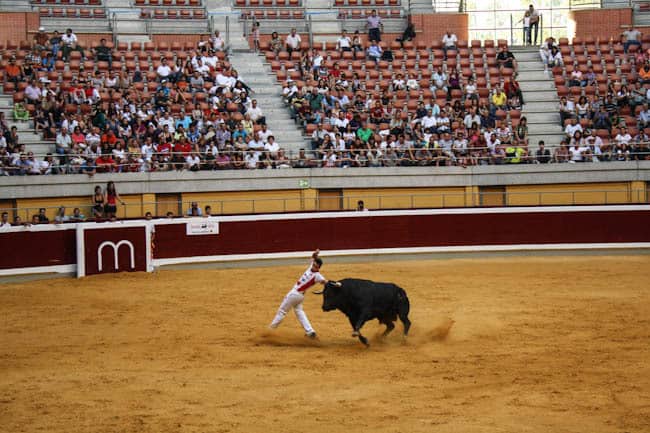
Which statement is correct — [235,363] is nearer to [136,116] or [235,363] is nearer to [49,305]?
[49,305]

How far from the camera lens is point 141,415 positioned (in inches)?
400

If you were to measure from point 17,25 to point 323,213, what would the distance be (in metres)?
12.0

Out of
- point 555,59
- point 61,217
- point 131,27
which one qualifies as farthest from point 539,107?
point 61,217

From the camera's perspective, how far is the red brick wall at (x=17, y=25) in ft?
99.1

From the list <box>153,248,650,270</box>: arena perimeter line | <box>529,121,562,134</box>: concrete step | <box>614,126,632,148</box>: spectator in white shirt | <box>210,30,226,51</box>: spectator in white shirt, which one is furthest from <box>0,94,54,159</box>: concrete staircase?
<box>614,126,632,148</box>: spectator in white shirt

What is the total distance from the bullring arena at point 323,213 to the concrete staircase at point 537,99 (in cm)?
11

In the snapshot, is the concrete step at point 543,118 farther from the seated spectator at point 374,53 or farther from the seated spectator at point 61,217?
the seated spectator at point 61,217

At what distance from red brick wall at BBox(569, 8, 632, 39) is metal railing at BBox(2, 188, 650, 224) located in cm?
951

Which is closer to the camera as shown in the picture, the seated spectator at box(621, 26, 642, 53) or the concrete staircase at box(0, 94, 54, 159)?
the concrete staircase at box(0, 94, 54, 159)

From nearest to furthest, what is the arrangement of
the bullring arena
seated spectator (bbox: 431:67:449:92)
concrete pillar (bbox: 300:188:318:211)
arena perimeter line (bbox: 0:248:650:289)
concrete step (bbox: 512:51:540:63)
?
1. the bullring arena
2. arena perimeter line (bbox: 0:248:650:289)
3. concrete pillar (bbox: 300:188:318:211)
4. seated spectator (bbox: 431:67:449:92)
5. concrete step (bbox: 512:51:540:63)

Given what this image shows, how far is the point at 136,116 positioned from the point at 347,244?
648 centimetres

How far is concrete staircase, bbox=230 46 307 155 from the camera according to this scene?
27.9m

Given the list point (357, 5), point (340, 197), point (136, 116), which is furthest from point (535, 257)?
point (357, 5)

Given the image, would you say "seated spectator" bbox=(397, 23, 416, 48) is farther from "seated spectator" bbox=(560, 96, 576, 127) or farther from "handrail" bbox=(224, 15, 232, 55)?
"seated spectator" bbox=(560, 96, 576, 127)
